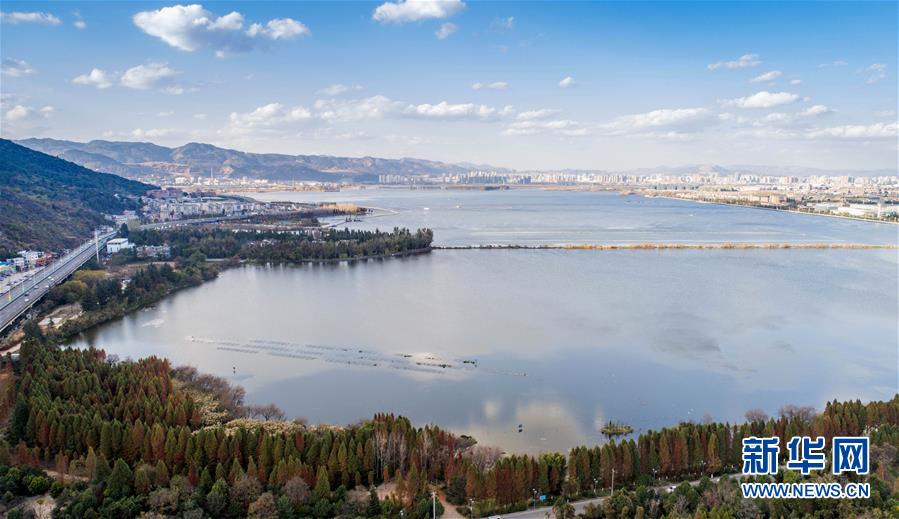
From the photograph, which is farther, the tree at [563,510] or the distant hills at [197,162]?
the distant hills at [197,162]

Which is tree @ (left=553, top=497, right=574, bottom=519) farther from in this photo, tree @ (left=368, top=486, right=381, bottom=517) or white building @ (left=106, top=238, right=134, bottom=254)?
white building @ (left=106, top=238, right=134, bottom=254)

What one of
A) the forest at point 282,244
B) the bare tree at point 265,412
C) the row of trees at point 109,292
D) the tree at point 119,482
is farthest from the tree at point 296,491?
the forest at point 282,244

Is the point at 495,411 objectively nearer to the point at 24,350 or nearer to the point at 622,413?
the point at 622,413

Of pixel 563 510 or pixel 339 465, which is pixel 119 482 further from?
pixel 563 510

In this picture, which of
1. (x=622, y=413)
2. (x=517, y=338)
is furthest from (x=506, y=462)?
(x=517, y=338)

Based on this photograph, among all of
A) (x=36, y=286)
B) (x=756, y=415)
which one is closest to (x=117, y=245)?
(x=36, y=286)

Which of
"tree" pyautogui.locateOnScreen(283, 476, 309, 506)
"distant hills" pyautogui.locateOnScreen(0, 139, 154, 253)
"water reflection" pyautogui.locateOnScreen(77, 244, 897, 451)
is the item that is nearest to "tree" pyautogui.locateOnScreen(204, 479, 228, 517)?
"tree" pyautogui.locateOnScreen(283, 476, 309, 506)

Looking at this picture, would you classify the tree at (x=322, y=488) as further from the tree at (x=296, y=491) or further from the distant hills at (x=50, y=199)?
the distant hills at (x=50, y=199)
